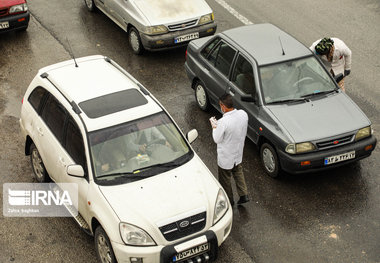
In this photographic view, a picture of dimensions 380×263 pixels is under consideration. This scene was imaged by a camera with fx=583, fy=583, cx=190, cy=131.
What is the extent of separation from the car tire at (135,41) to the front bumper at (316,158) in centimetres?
514

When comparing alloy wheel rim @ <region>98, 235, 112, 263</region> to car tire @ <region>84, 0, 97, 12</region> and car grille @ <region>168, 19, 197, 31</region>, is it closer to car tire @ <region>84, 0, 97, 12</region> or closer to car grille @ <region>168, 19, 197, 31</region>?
car grille @ <region>168, 19, 197, 31</region>

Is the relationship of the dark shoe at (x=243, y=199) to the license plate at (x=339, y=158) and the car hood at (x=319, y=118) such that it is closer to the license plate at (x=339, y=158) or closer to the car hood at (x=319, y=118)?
the car hood at (x=319, y=118)

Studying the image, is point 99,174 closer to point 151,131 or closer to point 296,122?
point 151,131

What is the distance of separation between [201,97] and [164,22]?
2299 millimetres

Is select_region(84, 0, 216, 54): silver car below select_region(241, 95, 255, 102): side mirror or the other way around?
below

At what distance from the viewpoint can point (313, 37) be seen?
1330 cm

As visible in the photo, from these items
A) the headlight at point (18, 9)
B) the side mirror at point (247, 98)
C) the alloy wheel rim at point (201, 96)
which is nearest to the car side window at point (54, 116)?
the side mirror at point (247, 98)

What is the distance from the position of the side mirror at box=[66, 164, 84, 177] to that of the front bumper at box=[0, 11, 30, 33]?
685cm

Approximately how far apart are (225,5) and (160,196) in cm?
884

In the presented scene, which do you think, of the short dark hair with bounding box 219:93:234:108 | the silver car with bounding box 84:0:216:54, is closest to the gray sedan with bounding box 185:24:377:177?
the short dark hair with bounding box 219:93:234:108

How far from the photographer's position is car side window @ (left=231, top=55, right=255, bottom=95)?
9.40m

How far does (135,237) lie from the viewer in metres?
6.62

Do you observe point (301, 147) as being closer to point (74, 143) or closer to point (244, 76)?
point (244, 76)

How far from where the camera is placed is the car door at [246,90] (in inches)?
362
